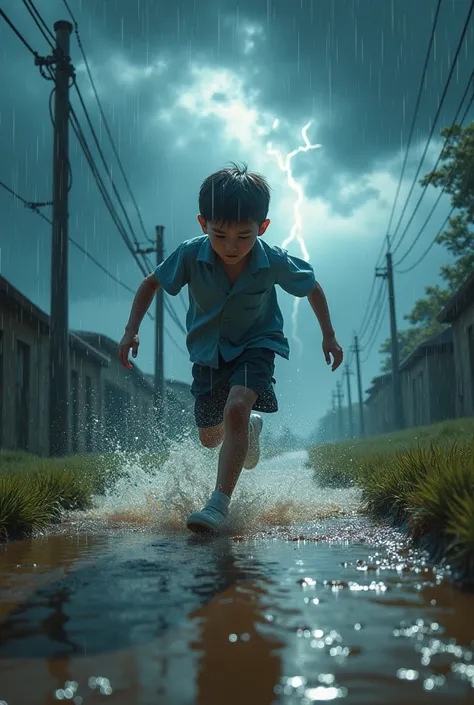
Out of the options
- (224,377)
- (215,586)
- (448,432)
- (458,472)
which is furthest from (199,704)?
(448,432)

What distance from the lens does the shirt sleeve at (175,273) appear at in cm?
406

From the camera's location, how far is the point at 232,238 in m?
3.70

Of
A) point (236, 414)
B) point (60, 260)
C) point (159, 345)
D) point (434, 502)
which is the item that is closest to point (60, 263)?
point (60, 260)

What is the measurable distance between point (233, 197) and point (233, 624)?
98.4 inches

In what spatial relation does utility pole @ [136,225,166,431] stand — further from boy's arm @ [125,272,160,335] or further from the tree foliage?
boy's arm @ [125,272,160,335]

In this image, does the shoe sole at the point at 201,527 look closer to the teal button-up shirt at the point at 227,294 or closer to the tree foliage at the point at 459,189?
the teal button-up shirt at the point at 227,294

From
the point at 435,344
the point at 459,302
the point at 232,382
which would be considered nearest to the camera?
the point at 232,382

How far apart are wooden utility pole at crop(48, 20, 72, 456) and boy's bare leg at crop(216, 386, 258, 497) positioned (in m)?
7.07

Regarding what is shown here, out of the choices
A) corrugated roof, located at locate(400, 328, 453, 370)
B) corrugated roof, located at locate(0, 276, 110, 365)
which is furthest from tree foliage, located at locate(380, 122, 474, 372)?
corrugated roof, located at locate(0, 276, 110, 365)

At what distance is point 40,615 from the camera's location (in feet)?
5.42

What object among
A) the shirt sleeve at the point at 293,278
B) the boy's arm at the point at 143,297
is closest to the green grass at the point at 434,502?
the shirt sleeve at the point at 293,278

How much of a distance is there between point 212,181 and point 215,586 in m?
2.38

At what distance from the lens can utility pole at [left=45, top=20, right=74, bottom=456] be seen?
10.6 metres

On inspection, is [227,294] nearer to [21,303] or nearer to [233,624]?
[233,624]
